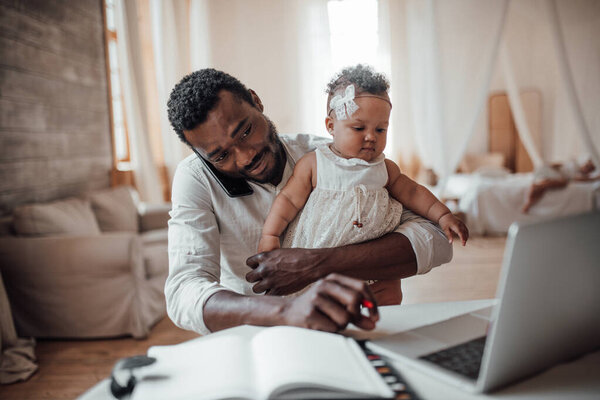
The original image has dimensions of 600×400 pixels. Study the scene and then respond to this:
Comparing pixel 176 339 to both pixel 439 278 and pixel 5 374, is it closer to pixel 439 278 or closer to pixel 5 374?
pixel 5 374

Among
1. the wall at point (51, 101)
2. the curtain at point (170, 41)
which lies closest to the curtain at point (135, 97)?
the curtain at point (170, 41)

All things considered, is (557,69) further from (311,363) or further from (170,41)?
(311,363)

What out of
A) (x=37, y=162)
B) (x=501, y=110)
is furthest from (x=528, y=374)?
(x=501, y=110)

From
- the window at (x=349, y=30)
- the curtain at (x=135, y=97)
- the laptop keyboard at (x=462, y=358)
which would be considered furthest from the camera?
the curtain at (x=135, y=97)

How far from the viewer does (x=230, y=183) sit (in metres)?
1.29

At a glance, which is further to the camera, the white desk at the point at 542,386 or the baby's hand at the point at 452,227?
the baby's hand at the point at 452,227

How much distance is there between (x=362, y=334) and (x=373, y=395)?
254 millimetres

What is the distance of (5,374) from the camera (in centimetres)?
210

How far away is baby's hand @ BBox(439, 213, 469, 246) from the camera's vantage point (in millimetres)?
1155

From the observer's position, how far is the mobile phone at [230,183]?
4.18 feet

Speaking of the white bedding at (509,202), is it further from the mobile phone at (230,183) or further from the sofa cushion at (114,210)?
the mobile phone at (230,183)

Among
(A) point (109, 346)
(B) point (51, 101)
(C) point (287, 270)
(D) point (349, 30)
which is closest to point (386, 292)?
(C) point (287, 270)

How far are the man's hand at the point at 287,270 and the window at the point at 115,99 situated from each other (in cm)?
361

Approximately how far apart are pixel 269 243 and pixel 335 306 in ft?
1.63
